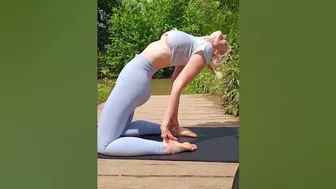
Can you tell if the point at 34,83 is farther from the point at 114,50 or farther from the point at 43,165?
the point at 114,50

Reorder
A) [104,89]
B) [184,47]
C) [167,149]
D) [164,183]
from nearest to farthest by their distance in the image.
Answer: [164,183] < [167,149] < [184,47] < [104,89]

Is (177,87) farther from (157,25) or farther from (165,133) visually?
(157,25)

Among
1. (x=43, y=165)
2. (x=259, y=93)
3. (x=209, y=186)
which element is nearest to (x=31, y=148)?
(x=43, y=165)

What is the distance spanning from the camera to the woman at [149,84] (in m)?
2.73

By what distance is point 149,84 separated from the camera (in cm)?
281

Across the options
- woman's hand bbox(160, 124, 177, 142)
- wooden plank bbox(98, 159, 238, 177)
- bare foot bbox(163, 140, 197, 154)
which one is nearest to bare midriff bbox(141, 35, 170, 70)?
woman's hand bbox(160, 124, 177, 142)

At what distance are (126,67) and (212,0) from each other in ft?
2.54

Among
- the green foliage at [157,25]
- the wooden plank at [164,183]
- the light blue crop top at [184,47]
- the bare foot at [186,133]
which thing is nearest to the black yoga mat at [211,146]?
the bare foot at [186,133]

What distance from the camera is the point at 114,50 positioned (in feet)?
9.60

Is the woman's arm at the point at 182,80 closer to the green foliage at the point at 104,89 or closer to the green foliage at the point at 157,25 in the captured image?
the green foliage at the point at 157,25

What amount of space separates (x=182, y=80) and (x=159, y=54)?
248mm

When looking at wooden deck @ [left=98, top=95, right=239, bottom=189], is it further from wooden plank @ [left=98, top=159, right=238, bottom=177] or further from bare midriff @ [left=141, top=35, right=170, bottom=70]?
bare midriff @ [left=141, top=35, right=170, bottom=70]

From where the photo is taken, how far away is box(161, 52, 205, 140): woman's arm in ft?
8.93

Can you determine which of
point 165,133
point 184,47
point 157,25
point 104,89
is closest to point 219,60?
point 184,47
